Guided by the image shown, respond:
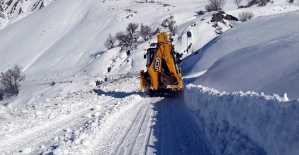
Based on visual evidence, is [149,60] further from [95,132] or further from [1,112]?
[95,132]

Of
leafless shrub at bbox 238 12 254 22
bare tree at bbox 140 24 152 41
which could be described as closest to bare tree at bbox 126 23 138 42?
bare tree at bbox 140 24 152 41

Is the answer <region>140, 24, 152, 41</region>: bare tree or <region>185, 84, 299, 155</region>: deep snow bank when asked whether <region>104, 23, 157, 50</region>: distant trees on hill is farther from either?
<region>185, 84, 299, 155</region>: deep snow bank

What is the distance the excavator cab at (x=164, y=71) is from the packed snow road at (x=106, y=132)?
11.6 feet

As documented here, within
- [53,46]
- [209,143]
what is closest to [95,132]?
[209,143]

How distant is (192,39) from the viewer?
5181cm

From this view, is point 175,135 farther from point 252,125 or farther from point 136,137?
point 252,125

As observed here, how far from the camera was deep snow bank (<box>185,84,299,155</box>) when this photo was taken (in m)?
5.09

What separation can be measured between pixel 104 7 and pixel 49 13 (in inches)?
877

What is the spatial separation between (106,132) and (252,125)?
5.38 m

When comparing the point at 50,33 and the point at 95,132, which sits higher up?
the point at 50,33

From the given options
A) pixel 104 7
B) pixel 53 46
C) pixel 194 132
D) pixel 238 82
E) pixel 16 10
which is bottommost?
pixel 194 132

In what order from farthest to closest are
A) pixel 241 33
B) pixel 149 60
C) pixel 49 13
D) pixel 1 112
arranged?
pixel 49 13 → pixel 241 33 → pixel 149 60 → pixel 1 112

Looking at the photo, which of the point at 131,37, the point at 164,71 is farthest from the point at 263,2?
the point at 164,71

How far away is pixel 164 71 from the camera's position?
19516 mm
